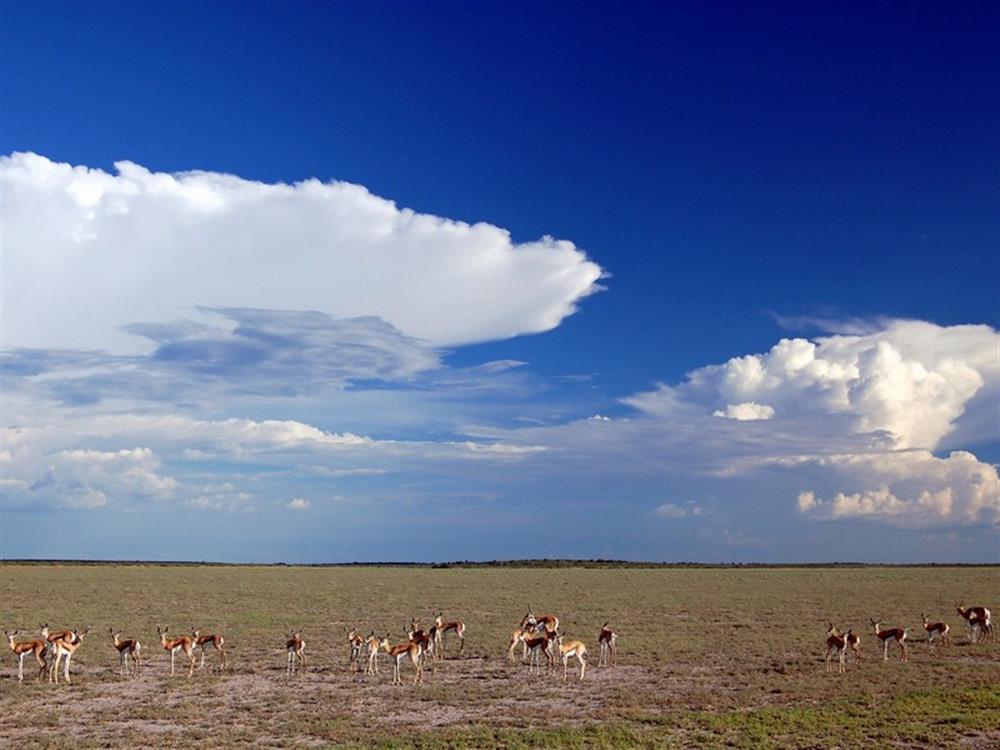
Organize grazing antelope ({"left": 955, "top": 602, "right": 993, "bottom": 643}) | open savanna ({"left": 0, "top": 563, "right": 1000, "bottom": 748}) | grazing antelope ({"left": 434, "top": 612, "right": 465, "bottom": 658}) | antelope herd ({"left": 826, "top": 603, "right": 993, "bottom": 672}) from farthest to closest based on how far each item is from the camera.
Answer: grazing antelope ({"left": 955, "top": 602, "right": 993, "bottom": 643}), grazing antelope ({"left": 434, "top": 612, "right": 465, "bottom": 658}), antelope herd ({"left": 826, "top": 603, "right": 993, "bottom": 672}), open savanna ({"left": 0, "top": 563, "right": 1000, "bottom": 748})

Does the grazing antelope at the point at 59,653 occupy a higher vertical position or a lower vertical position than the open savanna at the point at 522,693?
higher

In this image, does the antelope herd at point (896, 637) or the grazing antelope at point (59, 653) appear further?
the antelope herd at point (896, 637)

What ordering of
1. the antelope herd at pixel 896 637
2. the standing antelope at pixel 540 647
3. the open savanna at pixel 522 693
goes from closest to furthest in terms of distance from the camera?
the open savanna at pixel 522 693 < the standing antelope at pixel 540 647 < the antelope herd at pixel 896 637

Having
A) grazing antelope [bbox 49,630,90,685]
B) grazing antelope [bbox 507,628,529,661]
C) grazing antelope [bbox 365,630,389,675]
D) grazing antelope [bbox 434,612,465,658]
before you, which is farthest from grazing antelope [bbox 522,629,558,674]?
grazing antelope [bbox 49,630,90,685]

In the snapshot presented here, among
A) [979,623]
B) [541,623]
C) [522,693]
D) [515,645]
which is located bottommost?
[522,693]

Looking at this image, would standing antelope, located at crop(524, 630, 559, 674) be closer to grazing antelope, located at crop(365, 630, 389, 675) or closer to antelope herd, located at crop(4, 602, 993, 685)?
antelope herd, located at crop(4, 602, 993, 685)

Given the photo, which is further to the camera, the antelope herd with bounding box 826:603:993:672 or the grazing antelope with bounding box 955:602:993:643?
the grazing antelope with bounding box 955:602:993:643

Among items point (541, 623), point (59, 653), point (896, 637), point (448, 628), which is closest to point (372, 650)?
point (448, 628)

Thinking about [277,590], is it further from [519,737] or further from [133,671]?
[519,737]

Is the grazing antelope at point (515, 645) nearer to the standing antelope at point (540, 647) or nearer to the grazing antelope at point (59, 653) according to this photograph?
the standing antelope at point (540, 647)

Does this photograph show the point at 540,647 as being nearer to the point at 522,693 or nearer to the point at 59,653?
the point at 522,693

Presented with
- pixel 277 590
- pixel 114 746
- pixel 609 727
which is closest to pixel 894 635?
pixel 609 727

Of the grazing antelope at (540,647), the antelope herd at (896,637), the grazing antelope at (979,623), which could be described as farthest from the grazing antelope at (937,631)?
the grazing antelope at (540,647)

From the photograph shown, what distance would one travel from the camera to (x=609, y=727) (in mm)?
17891
